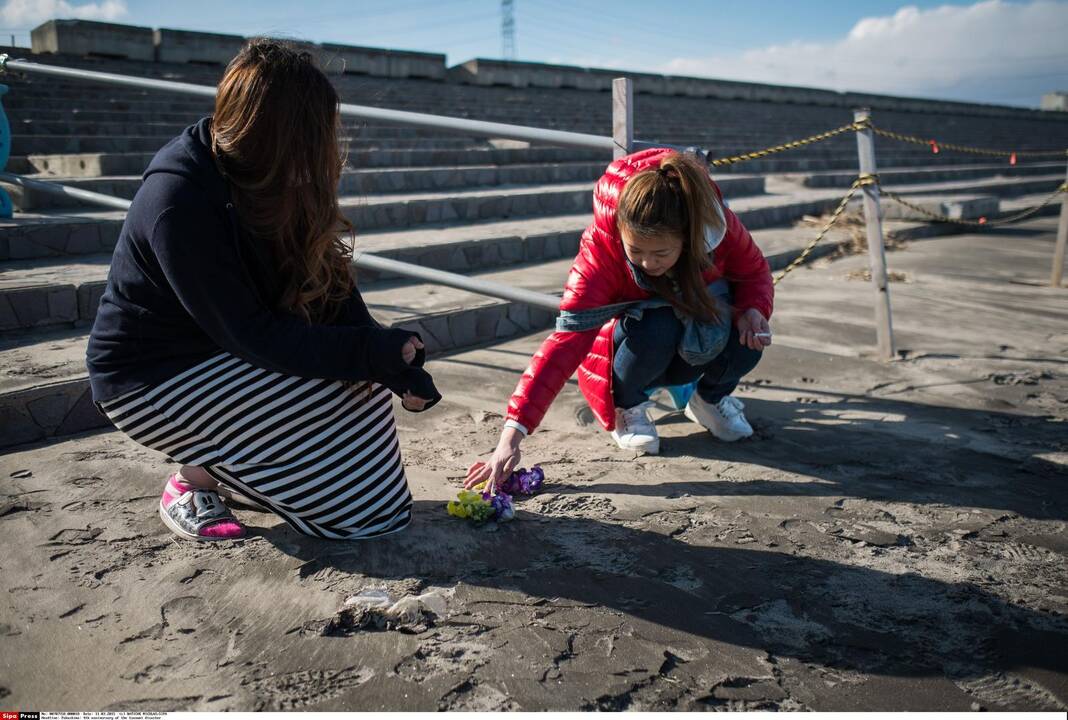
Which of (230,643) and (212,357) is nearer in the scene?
(230,643)

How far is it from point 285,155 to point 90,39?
12.0 metres

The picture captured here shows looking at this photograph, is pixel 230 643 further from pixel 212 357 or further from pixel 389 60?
pixel 389 60

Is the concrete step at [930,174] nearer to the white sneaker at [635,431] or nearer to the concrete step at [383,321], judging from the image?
the concrete step at [383,321]

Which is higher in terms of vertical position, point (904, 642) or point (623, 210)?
point (623, 210)

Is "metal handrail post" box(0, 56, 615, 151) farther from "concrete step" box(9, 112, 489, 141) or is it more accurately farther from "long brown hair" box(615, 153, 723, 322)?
"concrete step" box(9, 112, 489, 141)

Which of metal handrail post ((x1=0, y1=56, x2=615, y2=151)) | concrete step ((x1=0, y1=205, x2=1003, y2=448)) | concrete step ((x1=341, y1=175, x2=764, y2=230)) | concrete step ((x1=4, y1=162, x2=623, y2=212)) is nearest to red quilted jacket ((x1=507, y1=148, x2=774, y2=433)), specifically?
metal handrail post ((x1=0, y1=56, x2=615, y2=151))

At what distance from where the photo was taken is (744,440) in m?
2.85

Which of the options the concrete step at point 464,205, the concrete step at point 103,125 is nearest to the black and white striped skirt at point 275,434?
the concrete step at point 464,205

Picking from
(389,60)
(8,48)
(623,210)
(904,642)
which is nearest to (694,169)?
(623,210)

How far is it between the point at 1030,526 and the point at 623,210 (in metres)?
1.36

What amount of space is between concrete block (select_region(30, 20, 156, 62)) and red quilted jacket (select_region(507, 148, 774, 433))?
11752mm

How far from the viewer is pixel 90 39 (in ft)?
38.0

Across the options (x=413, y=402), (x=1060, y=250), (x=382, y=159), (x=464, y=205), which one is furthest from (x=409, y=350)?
(x=382, y=159)

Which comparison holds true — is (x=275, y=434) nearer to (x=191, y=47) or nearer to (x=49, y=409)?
(x=49, y=409)
